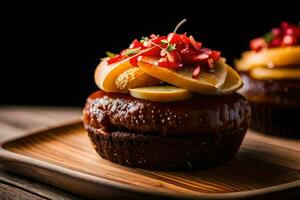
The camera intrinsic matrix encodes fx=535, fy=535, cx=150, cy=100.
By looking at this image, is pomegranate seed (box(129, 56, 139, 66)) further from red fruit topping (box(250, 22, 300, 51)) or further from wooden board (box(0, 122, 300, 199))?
red fruit topping (box(250, 22, 300, 51))

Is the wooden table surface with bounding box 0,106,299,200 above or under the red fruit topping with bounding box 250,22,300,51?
under

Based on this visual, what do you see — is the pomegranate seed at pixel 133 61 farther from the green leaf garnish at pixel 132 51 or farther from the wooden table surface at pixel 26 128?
the wooden table surface at pixel 26 128

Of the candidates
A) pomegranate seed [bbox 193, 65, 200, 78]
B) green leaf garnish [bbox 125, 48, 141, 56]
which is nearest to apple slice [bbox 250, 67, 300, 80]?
pomegranate seed [bbox 193, 65, 200, 78]

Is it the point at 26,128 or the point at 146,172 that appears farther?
the point at 26,128

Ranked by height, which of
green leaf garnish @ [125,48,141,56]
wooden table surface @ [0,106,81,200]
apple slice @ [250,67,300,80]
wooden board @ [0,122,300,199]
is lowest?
wooden table surface @ [0,106,81,200]

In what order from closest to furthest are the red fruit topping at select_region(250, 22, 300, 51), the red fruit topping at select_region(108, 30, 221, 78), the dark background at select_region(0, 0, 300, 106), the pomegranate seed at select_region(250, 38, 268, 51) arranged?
the red fruit topping at select_region(108, 30, 221, 78) → the red fruit topping at select_region(250, 22, 300, 51) → the pomegranate seed at select_region(250, 38, 268, 51) → the dark background at select_region(0, 0, 300, 106)

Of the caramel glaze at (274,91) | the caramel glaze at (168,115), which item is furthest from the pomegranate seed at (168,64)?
the caramel glaze at (274,91)

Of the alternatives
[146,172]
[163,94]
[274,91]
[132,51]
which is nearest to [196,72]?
[163,94]

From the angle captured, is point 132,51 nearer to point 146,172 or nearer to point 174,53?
point 174,53
